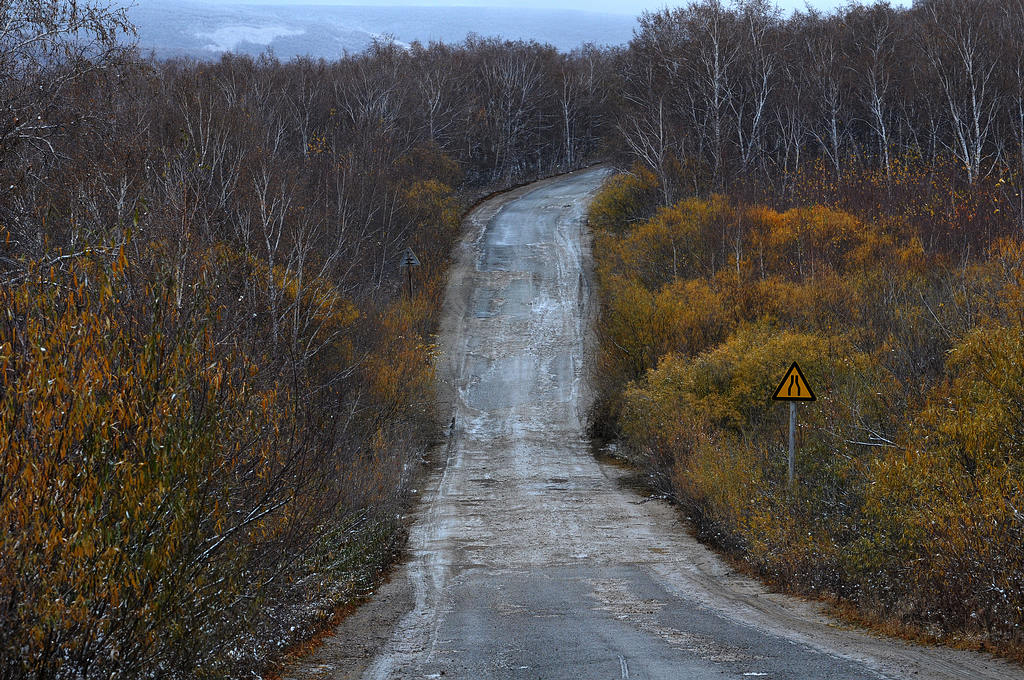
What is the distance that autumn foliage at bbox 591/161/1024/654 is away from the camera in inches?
455

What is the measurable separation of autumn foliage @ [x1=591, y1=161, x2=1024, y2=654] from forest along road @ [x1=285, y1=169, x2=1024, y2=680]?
0.92 metres

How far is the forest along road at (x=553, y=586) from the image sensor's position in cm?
957

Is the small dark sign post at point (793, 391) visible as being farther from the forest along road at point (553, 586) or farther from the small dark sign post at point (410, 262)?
the small dark sign post at point (410, 262)

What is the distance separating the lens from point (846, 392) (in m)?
17.1

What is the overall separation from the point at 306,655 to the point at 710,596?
19.8 ft

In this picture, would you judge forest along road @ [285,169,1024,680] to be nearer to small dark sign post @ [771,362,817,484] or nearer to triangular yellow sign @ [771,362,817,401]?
small dark sign post @ [771,362,817,484]

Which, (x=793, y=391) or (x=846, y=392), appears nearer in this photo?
(x=793, y=391)

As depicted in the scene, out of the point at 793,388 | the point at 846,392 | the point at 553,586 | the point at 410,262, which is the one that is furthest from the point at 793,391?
the point at 410,262

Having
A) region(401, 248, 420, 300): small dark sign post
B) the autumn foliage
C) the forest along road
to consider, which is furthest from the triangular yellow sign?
region(401, 248, 420, 300): small dark sign post

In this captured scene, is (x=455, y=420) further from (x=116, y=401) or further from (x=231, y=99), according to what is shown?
(x=116, y=401)

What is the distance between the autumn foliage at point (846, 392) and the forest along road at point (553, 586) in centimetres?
92

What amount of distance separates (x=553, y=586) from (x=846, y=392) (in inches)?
254

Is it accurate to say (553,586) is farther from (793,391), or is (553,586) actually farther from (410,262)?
→ (410,262)

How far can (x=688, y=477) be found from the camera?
1945 centimetres
